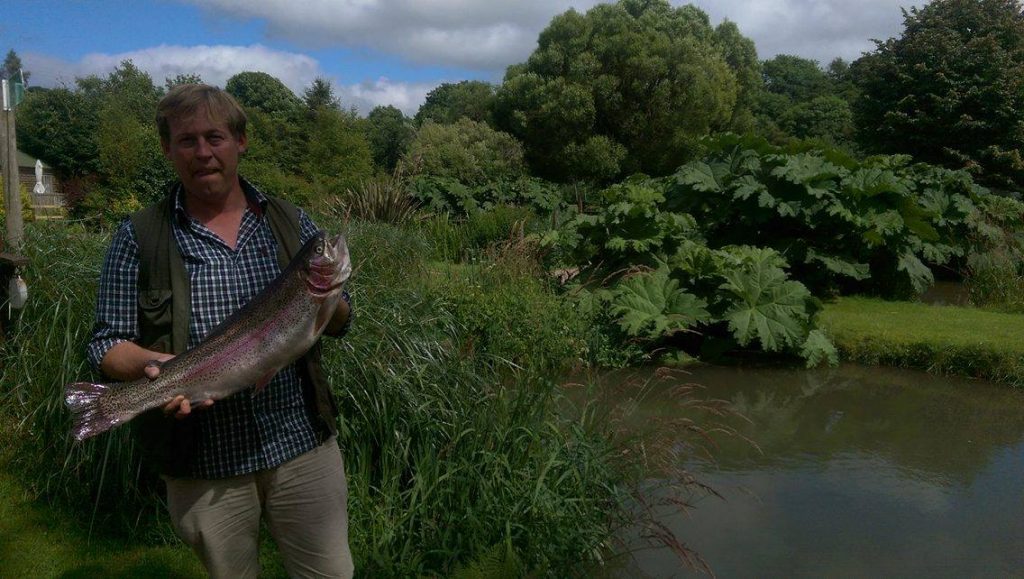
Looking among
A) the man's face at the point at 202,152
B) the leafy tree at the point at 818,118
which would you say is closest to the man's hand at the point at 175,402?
the man's face at the point at 202,152

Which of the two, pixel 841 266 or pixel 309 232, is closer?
pixel 309 232

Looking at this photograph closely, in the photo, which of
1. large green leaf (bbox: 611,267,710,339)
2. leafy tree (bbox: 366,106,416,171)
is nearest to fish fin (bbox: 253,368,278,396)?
large green leaf (bbox: 611,267,710,339)

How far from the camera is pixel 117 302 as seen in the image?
7.13 feet

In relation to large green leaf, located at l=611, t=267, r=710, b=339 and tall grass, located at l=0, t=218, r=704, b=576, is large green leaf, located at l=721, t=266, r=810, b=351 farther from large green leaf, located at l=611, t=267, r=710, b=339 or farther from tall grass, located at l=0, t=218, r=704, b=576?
tall grass, located at l=0, t=218, r=704, b=576

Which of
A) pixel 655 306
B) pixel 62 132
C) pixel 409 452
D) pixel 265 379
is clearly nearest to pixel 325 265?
pixel 265 379

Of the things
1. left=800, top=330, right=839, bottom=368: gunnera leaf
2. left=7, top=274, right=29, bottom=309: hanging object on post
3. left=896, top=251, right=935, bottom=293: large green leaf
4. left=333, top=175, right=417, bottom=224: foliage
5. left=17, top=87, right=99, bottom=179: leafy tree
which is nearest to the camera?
left=7, top=274, right=29, bottom=309: hanging object on post

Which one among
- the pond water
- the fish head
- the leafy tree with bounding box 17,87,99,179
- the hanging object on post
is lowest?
the pond water

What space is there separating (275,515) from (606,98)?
21.8 metres

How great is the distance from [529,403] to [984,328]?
694cm

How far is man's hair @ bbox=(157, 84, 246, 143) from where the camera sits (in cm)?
221

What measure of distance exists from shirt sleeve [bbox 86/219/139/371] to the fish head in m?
0.53

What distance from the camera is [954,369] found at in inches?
309

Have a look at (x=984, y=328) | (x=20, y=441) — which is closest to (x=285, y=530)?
(x=20, y=441)

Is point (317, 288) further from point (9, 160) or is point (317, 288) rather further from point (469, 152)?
point (469, 152)
